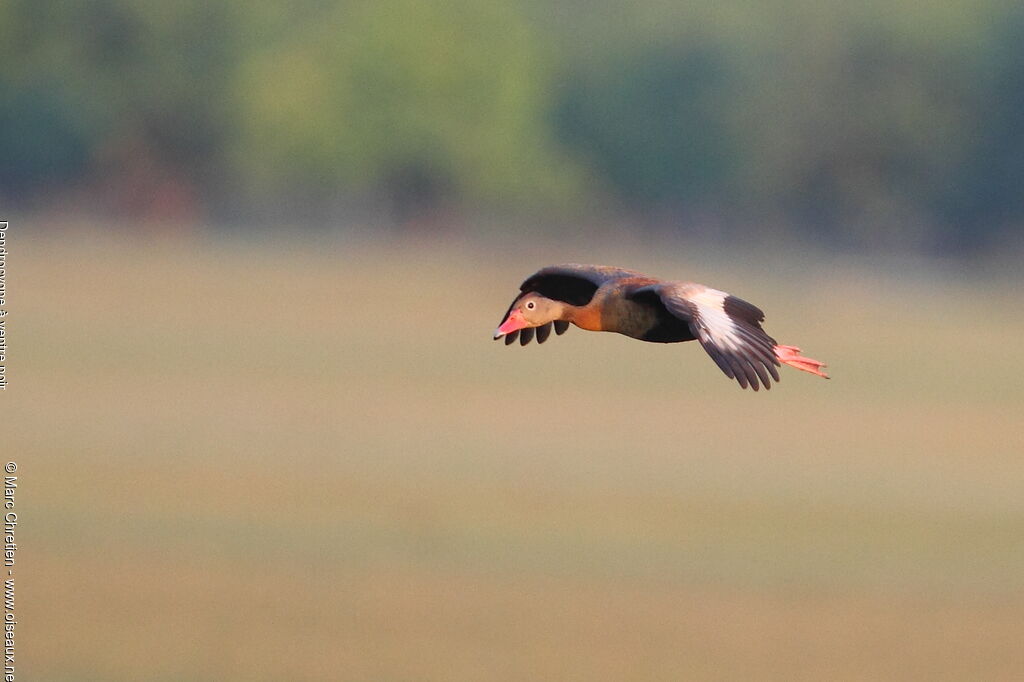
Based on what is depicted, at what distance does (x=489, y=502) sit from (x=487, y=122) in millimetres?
65116

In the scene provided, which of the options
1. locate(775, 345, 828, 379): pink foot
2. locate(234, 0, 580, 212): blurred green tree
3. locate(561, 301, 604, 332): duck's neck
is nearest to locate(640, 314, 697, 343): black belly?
locate(561, 301, 604, 332): duck's neck

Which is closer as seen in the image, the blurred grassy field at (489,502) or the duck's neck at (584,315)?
the duck's neck at (584,315)

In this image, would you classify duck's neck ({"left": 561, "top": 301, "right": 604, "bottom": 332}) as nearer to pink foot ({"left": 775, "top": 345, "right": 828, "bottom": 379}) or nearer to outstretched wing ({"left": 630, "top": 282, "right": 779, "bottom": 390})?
outstretched wing ({"left": 630, "top": 282, "right": 779, "bottom": 390})

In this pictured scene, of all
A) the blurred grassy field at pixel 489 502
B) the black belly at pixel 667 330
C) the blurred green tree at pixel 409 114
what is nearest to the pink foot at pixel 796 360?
the black belly at pixel 667 330

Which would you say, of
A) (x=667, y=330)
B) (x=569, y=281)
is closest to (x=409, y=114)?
(x=569, y=281)

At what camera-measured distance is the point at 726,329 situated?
10562 millimetres

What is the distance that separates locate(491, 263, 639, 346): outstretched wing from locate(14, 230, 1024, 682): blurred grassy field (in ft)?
34.1

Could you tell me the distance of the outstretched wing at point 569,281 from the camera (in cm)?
1161

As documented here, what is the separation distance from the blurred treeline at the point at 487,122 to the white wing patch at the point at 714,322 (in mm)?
82390

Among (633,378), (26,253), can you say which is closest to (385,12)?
(26,253)

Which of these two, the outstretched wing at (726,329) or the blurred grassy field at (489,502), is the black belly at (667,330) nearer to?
the outstretched wing at (726,329)

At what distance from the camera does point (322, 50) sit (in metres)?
106

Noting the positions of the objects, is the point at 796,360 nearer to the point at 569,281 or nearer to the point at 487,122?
the point at 569,281

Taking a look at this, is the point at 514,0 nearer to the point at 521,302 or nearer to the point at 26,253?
the point at 26,253
